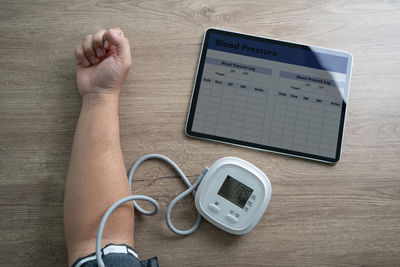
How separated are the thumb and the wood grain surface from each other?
0.16 ft

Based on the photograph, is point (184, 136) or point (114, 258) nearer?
point (114, 258)

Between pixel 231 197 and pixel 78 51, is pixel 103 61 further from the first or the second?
pixel 231 197

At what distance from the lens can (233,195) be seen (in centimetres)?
65

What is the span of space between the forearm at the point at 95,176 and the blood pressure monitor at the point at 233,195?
0.16 metres

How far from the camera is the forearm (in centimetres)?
61

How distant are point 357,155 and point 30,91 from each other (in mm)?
739

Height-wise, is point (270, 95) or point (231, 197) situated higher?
point (270, 95)

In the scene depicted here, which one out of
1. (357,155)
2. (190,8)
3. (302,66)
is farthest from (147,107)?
(357,155)

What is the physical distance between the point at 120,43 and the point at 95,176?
0.28 meters

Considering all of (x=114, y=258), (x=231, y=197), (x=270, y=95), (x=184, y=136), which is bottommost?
(x=114, y=258)

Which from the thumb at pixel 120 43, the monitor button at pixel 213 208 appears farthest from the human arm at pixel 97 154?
the monitor button at pixel 213 208

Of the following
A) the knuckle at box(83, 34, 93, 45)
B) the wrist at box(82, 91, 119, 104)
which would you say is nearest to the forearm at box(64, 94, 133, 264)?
the wrist at box(82, 91, 119, 104)

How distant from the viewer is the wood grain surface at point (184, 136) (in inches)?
26.0

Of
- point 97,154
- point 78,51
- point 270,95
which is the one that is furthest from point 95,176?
point 270,95
